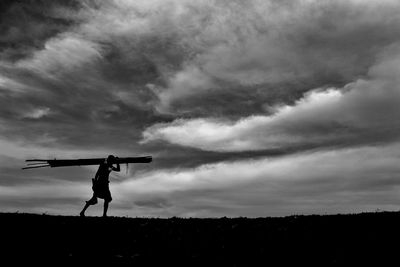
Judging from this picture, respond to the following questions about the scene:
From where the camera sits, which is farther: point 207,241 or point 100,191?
point 100,191

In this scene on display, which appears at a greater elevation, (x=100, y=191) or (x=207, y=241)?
(x=100, y=191)

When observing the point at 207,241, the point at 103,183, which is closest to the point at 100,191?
the point at 103,183

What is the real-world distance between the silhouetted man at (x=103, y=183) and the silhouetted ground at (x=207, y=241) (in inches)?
97.1

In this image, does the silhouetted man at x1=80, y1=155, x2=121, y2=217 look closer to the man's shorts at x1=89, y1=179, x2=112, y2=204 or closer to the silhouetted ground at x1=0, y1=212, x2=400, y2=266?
the man's shorts at x1=89, y1=179, x2=112, y2=204

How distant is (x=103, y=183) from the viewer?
1881 cm

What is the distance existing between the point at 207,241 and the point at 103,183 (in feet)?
24.6

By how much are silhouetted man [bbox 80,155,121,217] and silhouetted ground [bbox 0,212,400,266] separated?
97.1 inches

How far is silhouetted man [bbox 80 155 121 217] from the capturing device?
18578 mm

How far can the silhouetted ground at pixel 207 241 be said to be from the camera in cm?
1092

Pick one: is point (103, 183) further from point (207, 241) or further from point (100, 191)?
point (207, 241)

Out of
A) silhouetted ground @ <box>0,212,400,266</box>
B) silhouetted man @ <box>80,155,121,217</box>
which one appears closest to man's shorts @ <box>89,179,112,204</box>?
silhouetted man @ <box>80,155,121,217</box>

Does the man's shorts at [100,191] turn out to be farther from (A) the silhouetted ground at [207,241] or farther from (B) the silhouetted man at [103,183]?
(A) the silhouetted ground at [207,241]

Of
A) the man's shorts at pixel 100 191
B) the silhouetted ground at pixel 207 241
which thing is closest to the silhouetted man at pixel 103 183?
the man's shorts at pixel 100 191

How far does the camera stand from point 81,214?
1805 centimetres
